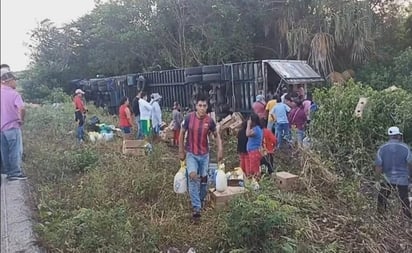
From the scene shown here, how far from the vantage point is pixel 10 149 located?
1520 mm

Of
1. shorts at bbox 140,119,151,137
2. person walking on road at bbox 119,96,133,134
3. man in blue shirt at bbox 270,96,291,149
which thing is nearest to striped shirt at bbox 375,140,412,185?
man in blue shirt at bbox 270,96,291,149

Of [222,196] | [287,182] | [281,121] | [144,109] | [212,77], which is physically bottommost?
[287,182]

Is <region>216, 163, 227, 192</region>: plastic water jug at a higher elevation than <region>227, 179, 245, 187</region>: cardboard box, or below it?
higher

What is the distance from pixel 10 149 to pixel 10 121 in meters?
0.18

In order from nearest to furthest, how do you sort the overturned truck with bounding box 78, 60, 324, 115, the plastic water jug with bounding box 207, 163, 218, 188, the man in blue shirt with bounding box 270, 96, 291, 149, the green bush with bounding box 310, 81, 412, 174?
the plastic water jug with bounding box 207, 163, 218, 188
the green bush with bounding box 310, 81, 412, 174
the man in blue shirt with bounding box 270, 96, 291, 149
the overturned truck with bounding box 78, 60, 324, 115

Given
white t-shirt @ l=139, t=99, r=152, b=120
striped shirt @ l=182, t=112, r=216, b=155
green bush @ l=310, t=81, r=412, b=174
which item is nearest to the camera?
striped shirt @ l=182, t=112, r=216, b=155

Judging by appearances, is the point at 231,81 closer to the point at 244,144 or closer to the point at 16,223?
the point at 244,144

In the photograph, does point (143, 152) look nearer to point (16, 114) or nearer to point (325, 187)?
point (325, 187)

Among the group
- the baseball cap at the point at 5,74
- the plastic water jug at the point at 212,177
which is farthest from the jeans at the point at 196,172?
the baseball cap at the point at 5,74

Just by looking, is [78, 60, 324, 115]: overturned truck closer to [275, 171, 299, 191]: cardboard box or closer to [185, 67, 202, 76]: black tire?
[185, 67, 202, 76]: black tire

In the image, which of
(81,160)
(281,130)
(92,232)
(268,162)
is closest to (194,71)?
(281,130)

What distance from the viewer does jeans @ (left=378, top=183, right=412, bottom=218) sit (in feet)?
17.2

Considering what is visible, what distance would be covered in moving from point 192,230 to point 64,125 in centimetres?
782

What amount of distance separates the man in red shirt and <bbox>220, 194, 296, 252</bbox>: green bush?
1043 millimetres
